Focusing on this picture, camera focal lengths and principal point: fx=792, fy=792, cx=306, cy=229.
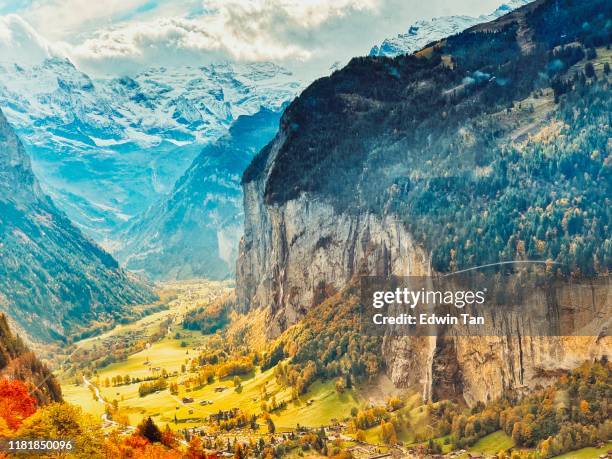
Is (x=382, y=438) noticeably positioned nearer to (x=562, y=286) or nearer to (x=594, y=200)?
(x=562, y=286)

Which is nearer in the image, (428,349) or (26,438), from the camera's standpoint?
(26,438)

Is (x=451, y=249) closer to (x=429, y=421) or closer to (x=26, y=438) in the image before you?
(x=429, y=421)

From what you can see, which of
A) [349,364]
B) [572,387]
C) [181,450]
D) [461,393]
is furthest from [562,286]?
[181,450]

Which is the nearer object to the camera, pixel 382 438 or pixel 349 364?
pixel 382 438

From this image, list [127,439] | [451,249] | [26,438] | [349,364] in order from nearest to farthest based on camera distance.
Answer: [26,438]
[127,439]
[451,249]
[349,364]

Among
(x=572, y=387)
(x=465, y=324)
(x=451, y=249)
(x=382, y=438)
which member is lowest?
(x=382, y=438)

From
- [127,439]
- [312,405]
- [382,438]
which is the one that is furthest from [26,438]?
[312,405]

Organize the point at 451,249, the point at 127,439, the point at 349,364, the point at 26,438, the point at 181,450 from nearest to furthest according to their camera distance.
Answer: the point at 26,438 < the point at 127,439 < the point at 181,450 < the point at 451,249 < the point at 349,364

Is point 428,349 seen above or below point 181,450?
above

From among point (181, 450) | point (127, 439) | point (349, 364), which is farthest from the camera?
point (349, 364)
